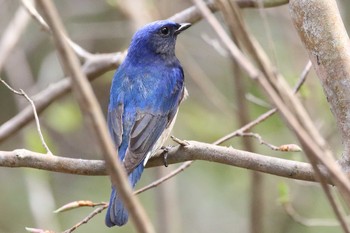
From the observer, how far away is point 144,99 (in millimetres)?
4297

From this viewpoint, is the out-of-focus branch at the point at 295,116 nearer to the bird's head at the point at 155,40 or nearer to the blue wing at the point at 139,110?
the blue wing at the point at 139,110

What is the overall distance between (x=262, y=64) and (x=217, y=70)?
6.60 meters

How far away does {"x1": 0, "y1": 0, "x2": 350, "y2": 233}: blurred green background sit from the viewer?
21.0ft

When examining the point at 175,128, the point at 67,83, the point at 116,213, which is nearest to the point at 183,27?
the point at 67,83

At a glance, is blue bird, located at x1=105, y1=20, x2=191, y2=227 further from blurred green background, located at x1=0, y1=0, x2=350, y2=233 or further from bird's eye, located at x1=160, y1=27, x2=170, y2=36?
blurred green background, located at x1=0, y1=0, x2=350, y2=233

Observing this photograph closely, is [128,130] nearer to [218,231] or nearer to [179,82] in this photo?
[179,82]

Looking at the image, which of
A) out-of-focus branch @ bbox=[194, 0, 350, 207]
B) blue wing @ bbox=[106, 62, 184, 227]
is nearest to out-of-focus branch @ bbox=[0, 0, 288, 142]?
blue wing @ bbox=[106, 62, 184, 227]

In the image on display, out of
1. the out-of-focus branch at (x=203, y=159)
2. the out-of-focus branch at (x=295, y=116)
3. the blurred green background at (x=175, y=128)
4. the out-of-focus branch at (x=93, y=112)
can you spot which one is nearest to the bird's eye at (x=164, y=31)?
the blurred green background at (x=175, y=128)

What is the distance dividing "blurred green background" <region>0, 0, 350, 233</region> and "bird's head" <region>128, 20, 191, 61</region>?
4.28ft

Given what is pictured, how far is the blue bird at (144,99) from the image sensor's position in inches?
146

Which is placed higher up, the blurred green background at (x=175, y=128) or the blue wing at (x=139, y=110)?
the blurred green background at (x=175, y=128)

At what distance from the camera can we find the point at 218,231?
7496mm

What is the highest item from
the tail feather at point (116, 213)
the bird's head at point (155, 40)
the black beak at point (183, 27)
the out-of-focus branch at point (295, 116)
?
the bird's head at point (155, 40)

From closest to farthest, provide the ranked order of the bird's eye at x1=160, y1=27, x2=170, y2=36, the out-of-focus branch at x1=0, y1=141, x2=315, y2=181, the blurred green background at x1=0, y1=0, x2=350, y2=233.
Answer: the out-of-focus branch at x1=0, y1=141, x2=315, y2=181 < the bird's eye at x1=160, y1=27, x2=170, y2=36 < the blurred green background at x1=0, y1=0, x2=350, y2=233
